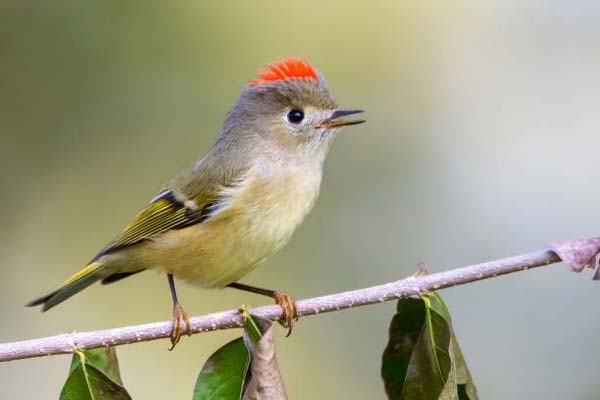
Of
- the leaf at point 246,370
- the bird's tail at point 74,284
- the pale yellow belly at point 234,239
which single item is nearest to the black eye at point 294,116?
the pale yellow belly at point 234,239

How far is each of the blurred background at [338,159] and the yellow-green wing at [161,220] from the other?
1.65 meters

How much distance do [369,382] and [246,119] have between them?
1873 mm

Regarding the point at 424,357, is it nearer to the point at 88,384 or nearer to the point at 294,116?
the point at 88,384

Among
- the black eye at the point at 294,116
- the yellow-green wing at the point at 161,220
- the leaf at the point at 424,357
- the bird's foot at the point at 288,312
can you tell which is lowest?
the leaf at the point at 424,357

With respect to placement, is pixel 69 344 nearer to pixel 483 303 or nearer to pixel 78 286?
pixel 78 286

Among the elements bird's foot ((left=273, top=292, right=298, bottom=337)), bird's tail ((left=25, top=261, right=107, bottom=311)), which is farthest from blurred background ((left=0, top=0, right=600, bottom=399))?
bird's foot ((left=273, top=292, right=298, bottom=337))

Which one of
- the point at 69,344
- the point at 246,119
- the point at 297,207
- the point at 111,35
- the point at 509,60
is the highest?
the point at 111,35

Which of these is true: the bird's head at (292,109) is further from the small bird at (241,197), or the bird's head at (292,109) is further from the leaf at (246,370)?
the leaf at (246,370)

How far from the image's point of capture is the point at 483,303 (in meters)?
4.59

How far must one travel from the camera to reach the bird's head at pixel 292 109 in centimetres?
299

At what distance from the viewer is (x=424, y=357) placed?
1.97 metres

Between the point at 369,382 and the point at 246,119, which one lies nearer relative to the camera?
the point at 246,119

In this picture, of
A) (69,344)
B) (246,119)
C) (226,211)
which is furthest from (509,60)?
(69,344)

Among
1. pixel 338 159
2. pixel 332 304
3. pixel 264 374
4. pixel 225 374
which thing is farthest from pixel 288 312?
pixel 338 159
